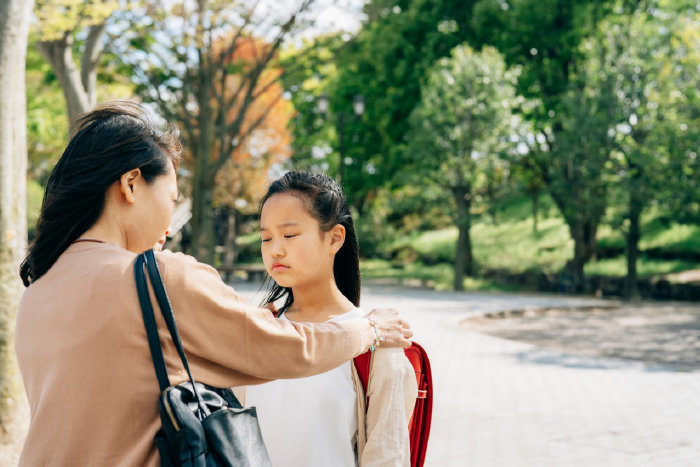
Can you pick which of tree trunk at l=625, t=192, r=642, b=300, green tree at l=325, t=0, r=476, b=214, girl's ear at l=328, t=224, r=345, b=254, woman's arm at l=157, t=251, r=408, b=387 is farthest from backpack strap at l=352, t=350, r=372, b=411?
green tree at l=325, t=0, r=476, b=214

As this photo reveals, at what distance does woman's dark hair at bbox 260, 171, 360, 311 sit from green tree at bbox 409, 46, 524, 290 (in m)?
22.3

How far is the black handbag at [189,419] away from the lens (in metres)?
1.58

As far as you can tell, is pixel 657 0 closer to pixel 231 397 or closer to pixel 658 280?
pixel 658 280

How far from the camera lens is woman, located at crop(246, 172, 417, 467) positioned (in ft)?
7.64

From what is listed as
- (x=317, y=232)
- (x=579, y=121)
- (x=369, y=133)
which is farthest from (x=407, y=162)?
(x=317, y=232)

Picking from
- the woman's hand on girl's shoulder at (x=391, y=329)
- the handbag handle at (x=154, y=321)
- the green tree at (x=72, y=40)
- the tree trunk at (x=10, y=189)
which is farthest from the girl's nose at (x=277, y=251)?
the green tree at (x=72, y=40)

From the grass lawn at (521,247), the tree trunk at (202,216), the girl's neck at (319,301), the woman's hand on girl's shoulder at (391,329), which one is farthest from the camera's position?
the grass lawn at (521,247)

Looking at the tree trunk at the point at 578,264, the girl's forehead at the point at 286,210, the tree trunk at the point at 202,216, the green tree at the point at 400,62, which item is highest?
the green tree at the point at 400,62

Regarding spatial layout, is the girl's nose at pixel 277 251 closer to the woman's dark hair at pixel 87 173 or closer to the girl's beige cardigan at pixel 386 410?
the girl's beige cardigan at pixel 386 410

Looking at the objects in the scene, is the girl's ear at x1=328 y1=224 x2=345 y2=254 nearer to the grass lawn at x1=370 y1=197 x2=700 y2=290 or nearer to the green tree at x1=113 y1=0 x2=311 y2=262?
the green tree at x1=113 y1=0 x2=311 y2=262

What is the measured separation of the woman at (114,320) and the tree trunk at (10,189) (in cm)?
338

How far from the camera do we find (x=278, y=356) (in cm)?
178

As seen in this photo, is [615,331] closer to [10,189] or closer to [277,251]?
[10,189]

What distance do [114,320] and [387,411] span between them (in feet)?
3.25
